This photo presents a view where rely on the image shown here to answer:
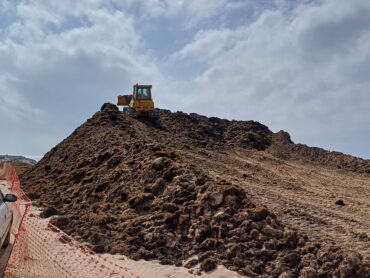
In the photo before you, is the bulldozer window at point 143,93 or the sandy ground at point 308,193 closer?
the sandy ground at point 308,193

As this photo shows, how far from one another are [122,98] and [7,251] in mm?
26845

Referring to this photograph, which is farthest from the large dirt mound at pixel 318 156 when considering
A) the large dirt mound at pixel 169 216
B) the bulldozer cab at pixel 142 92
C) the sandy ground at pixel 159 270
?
the sandy ground at pixel 159 270

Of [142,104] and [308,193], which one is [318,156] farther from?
Answer: [308,193]

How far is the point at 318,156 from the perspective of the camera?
2931cm

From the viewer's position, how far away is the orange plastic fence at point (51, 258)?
10180mm

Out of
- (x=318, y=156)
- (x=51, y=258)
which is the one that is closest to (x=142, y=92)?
(x=318, y=156)

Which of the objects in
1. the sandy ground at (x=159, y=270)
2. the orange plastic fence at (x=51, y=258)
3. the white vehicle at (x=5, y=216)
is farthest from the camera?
the sandy ground at (x=159, y=270)

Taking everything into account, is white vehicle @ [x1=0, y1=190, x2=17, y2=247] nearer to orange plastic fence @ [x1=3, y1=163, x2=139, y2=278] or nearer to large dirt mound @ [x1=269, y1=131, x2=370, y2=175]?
orange plastic fence @ [x1=3, y1=163, x2=139, y2=278]

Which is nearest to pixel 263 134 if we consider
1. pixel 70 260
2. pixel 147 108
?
pixel 147 108

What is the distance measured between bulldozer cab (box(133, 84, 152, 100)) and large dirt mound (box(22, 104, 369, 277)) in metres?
9.51

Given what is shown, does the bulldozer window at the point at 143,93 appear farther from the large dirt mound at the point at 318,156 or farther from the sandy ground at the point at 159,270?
the sandy ground at the point at 159,270

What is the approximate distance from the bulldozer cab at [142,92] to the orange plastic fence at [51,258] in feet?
59.6

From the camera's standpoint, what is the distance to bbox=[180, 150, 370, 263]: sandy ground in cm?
1235

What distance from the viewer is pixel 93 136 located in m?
25.2
